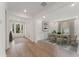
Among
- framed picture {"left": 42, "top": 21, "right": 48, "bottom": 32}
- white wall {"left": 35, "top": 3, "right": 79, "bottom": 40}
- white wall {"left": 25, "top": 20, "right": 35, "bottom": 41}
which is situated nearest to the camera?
white wall {"left": 35, "top": 3, "right": 79, "bottom": 40}

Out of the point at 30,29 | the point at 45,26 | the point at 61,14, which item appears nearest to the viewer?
the point at 61,14

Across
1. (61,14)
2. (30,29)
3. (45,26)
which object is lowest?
(30,29)

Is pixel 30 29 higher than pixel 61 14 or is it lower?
lower

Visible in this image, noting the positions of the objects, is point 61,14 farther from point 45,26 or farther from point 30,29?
point 30,29

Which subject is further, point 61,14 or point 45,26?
point 45,26

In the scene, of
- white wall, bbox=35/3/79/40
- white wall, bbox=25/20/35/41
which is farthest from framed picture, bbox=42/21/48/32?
white wall, bbox=25/20/35/41

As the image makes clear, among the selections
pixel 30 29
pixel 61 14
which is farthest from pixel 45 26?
pixel 30 29

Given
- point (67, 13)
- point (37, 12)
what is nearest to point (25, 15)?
point (37, 12)

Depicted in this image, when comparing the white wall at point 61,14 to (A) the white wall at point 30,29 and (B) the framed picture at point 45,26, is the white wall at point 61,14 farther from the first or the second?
(A) the white wall at point 30,29

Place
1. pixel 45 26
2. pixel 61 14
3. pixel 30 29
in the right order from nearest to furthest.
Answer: pixel 61 14, pixel 45 26, pixel 30 29

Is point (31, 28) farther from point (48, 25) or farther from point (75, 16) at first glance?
point (75, 16)

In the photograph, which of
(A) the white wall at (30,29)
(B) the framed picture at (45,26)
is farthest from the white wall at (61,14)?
(A) the white wall at (30,29)

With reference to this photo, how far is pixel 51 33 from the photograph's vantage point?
12.8 ft

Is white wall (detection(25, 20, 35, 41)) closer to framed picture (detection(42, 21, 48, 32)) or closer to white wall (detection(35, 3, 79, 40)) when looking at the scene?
white wall (detection(35, 3, 79, 40))
